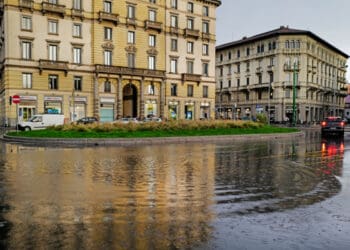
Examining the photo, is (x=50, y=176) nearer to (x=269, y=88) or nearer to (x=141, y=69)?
(x=141, y=69)

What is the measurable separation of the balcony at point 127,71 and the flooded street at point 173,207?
38117 millimetres

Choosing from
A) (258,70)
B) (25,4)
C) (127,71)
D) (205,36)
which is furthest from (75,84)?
(258,70)

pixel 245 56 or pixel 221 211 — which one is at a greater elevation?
pixel 245 56

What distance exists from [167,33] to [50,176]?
49.4 meters

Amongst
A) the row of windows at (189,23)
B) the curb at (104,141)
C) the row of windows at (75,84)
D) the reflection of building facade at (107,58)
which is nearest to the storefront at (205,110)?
the reflection of building facade at (107,58)

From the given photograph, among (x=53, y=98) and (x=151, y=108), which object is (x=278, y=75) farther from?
(x=53, y=98)

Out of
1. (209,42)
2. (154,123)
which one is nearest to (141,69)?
(209,42)

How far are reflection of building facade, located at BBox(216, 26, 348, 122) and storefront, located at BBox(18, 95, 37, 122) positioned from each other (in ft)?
122

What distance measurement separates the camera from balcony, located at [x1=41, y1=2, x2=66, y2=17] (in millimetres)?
44794

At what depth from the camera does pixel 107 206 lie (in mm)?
6547

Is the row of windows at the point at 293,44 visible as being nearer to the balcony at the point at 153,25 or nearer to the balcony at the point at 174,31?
the balcony at the point at 174,31

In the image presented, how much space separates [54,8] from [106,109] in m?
15.2

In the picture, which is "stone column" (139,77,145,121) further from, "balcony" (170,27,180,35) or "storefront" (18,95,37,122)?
"storefront" (18,95,37,122)

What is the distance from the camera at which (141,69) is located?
5234 centimetres
